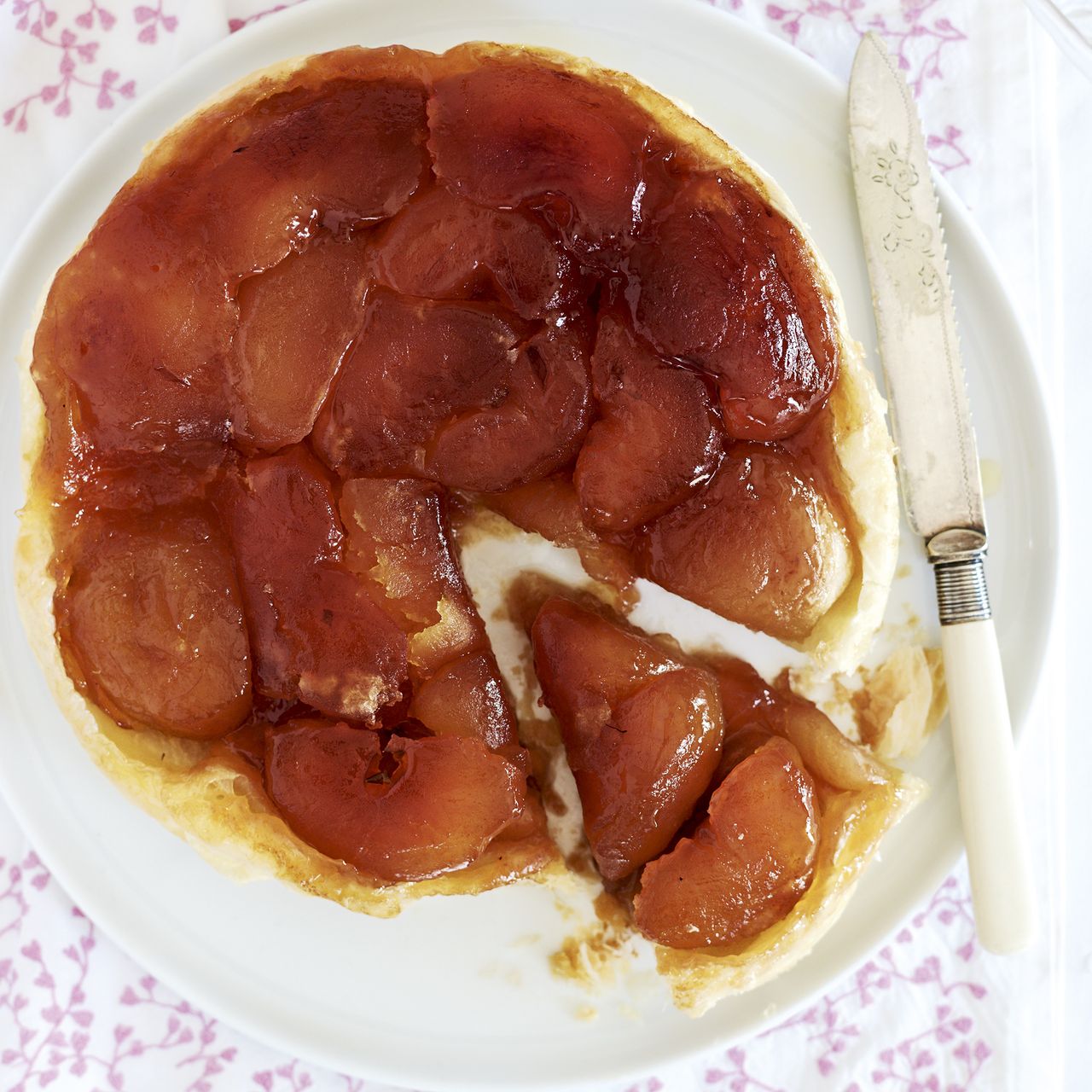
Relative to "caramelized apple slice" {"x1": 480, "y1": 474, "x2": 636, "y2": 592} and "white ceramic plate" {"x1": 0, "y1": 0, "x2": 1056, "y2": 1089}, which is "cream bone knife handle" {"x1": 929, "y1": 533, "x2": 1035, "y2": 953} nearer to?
"white ceramic plate" {"x1": 0, "y1": 0, "x2": 1056, "y2": 1089}

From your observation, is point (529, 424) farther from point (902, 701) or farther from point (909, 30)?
point (909, 30)

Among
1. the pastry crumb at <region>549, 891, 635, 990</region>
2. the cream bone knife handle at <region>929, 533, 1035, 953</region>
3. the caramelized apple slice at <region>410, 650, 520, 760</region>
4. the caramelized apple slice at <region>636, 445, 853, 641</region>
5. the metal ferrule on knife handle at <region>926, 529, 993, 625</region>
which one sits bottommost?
the pastry crumb at <region>549, 891, 635, 990</region>

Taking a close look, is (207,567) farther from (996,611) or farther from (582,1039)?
(996,611)

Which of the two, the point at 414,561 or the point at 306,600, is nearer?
the point at 306,600

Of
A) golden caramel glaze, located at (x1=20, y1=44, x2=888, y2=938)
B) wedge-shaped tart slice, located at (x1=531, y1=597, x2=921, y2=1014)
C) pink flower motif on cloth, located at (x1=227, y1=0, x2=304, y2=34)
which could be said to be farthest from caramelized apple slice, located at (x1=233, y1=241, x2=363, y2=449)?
pink flower motif on cloth, located at (x1=227, y1=0, x2=304, y2=34)

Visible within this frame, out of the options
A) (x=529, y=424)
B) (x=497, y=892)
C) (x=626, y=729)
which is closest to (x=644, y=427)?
(x=529, y=424)

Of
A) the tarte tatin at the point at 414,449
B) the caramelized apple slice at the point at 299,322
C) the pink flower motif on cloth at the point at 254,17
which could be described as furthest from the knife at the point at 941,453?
the pink flower motif on cloth at the point at 254,17

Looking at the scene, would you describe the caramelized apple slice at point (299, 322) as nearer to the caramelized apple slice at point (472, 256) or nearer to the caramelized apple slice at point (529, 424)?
the caramelized apple slice at point (472, 256)
